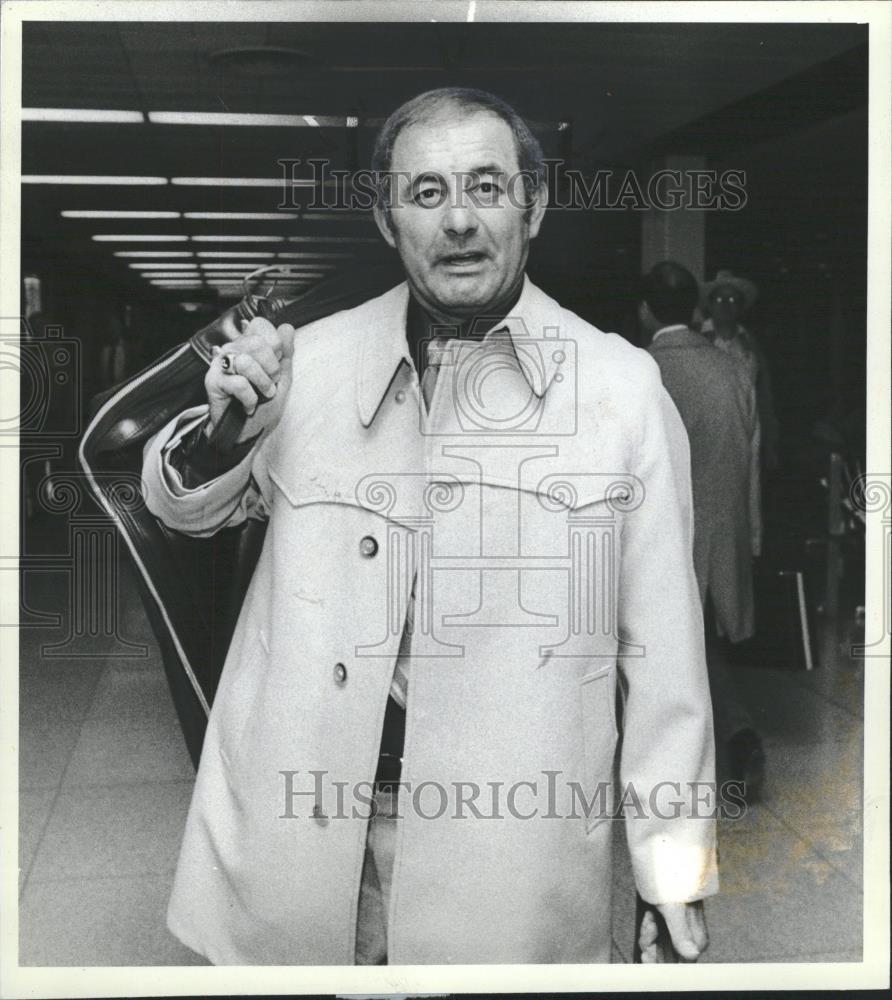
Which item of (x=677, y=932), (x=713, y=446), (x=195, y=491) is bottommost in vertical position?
(x=677, y=932)

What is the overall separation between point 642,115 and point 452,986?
236 cm

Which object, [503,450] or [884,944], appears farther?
[884,944]

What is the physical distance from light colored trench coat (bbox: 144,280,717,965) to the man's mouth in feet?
0.45

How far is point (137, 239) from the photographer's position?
12.7ft

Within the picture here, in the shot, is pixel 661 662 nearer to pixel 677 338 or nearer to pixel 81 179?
pixel 677 338

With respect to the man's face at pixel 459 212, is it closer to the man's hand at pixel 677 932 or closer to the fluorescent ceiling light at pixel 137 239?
the fluorescent ceiling light at pixel 137 239

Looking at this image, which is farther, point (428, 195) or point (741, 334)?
point (741, 334)

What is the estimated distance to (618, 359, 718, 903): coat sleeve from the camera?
3.89 meters

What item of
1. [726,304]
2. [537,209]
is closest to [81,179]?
[537,209]

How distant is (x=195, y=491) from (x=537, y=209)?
114 cm

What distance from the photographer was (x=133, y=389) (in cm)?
391

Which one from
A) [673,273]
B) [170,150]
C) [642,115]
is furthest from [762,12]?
[170,150]

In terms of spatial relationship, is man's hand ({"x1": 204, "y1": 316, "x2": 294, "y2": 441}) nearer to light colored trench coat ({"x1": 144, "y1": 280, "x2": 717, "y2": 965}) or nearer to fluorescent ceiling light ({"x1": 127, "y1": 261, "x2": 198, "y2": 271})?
light colored trench coat ({"x1": 144, "y1": 280, "x2": 717, "y2": 965})

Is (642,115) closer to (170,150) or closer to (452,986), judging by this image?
(170,150)
